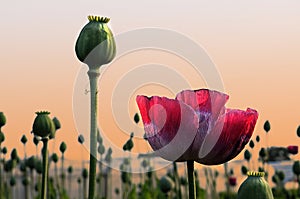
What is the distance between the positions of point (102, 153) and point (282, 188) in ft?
7.39

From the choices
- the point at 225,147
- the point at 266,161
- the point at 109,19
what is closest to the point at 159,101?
the point at 225,147

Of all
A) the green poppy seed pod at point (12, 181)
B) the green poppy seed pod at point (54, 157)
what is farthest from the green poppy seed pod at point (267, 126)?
the green poppy seed pod at point (12, 181)

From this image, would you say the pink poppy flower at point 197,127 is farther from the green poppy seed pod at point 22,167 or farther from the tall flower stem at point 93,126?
the green poppy seed pod at point 22,167

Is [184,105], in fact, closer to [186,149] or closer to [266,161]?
[186,149]

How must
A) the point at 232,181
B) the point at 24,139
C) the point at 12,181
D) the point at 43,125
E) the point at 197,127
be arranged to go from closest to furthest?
1. the point at 197,127
2. the point at 43,125
3. the point at 24,139
4. the point at 12,181
5. the point at 232,181

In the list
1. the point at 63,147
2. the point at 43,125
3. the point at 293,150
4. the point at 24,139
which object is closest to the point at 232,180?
the point at 293,150

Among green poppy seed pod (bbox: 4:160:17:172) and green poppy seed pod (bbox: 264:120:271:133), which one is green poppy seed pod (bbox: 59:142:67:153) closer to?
green poppy seed pod (bbox: 4:160:17:172)

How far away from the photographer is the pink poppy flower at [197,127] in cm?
138

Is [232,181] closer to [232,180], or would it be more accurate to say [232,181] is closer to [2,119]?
[232,180]

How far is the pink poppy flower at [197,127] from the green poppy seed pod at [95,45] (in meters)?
0.19

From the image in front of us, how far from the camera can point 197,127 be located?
138 centimetres

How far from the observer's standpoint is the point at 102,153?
410 cm

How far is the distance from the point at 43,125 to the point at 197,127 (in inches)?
33.5

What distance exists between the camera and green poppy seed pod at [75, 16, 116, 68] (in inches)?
60.6
